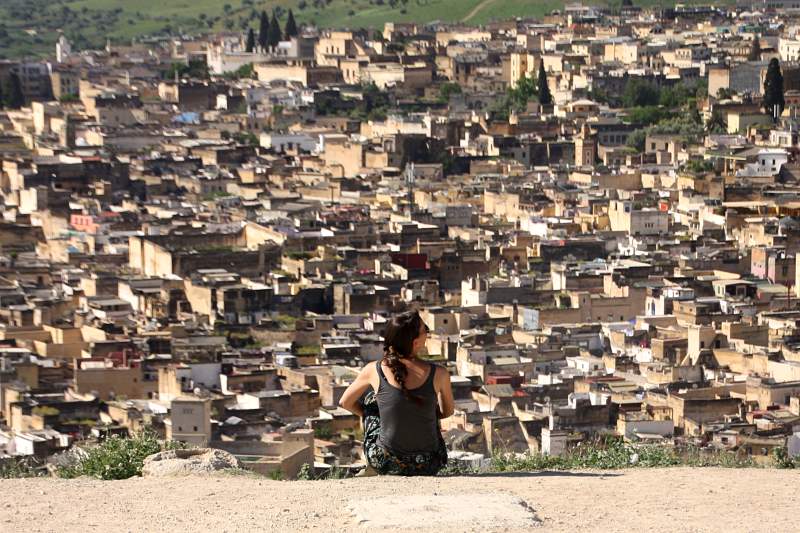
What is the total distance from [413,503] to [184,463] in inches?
65.3

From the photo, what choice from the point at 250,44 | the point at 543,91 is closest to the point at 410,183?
the point at 543,91

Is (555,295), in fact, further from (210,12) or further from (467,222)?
(210,12)

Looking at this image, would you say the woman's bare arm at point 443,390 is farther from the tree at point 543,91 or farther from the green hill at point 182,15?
the green hill at point 182,15

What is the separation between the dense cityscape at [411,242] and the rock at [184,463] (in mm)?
1146

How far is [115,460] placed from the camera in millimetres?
11953

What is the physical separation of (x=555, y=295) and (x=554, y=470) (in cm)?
2291

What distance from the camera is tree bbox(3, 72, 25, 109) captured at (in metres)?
72.4

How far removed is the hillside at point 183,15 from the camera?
322 ft

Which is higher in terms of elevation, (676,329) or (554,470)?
(554,470)

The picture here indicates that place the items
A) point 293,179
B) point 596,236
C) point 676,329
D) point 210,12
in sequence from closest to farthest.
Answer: point 676,329 → point 596,236 → point 293,179 → point 210,12

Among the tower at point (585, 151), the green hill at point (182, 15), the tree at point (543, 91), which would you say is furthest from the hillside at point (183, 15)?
the tower at point (585, 151)

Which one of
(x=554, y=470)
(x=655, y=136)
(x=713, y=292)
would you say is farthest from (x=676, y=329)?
(x=655, y=136)

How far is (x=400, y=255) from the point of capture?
39.5m

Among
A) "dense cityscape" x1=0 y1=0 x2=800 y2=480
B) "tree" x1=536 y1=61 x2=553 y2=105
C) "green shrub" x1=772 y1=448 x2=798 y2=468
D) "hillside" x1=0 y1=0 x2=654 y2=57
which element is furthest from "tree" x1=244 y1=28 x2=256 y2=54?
"green shrub" x1=772 y1=448 x2=798 y2=468
